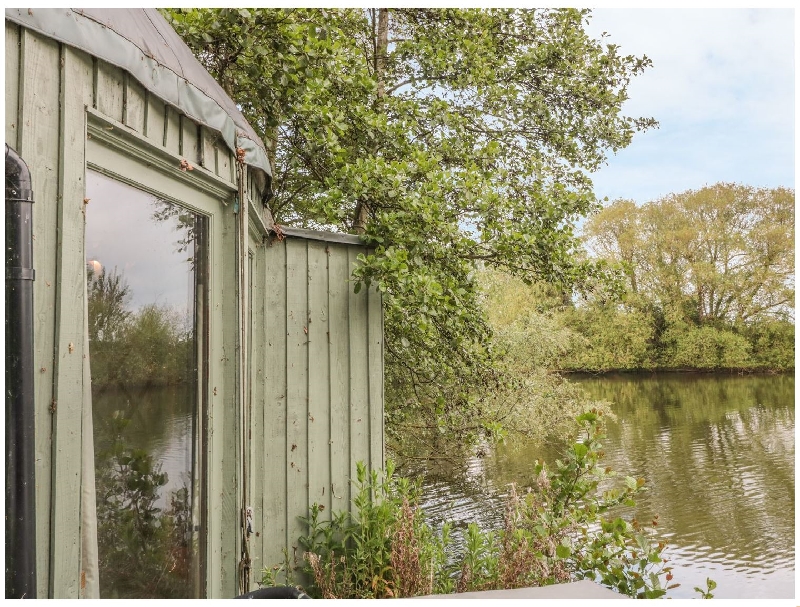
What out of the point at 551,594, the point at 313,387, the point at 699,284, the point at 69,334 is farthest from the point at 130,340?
the point at 699,284

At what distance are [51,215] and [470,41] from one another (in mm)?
4768

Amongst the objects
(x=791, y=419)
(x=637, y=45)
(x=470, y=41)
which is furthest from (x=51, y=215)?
(x=791, y=419)

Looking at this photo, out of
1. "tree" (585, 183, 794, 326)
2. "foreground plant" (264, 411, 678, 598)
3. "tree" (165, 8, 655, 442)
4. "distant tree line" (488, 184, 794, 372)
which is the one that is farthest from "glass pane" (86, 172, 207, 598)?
"tree" (585, 183, 794, 326)

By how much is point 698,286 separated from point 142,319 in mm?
25764

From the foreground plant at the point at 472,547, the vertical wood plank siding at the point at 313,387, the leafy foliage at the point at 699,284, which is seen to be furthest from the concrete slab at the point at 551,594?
the leafy foliage at the point at 699,284

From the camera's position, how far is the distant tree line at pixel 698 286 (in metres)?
22.5

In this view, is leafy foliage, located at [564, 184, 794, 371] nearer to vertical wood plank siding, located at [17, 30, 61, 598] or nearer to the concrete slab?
the concrete slab

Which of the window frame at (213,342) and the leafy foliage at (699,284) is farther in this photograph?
the leafy foliage at (699,284)

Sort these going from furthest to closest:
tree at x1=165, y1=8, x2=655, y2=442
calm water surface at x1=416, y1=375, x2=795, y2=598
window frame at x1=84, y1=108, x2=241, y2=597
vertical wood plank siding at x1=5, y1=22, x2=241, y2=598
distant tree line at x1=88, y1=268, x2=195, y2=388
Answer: calm water surface at x1=416, y1=375, x2=795, y2=598 → tree at x1=165, y1=8, x2=655, y2=442 → window frame at x1=84, y1=108, x2=241, y2=597 → distant tree line at x1=88, y1=268, x2=195, y2=388 → vertical wood plank siding at x1=5, y1=22, x2=241, y2=598

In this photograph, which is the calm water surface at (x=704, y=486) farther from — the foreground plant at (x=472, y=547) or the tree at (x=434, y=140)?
the foreground plant at (x=472, y=547)

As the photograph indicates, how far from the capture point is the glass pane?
1687mm

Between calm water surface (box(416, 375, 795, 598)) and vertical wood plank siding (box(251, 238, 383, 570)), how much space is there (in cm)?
423

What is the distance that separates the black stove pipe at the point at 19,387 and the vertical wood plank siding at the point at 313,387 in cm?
166

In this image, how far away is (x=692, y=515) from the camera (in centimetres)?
816
